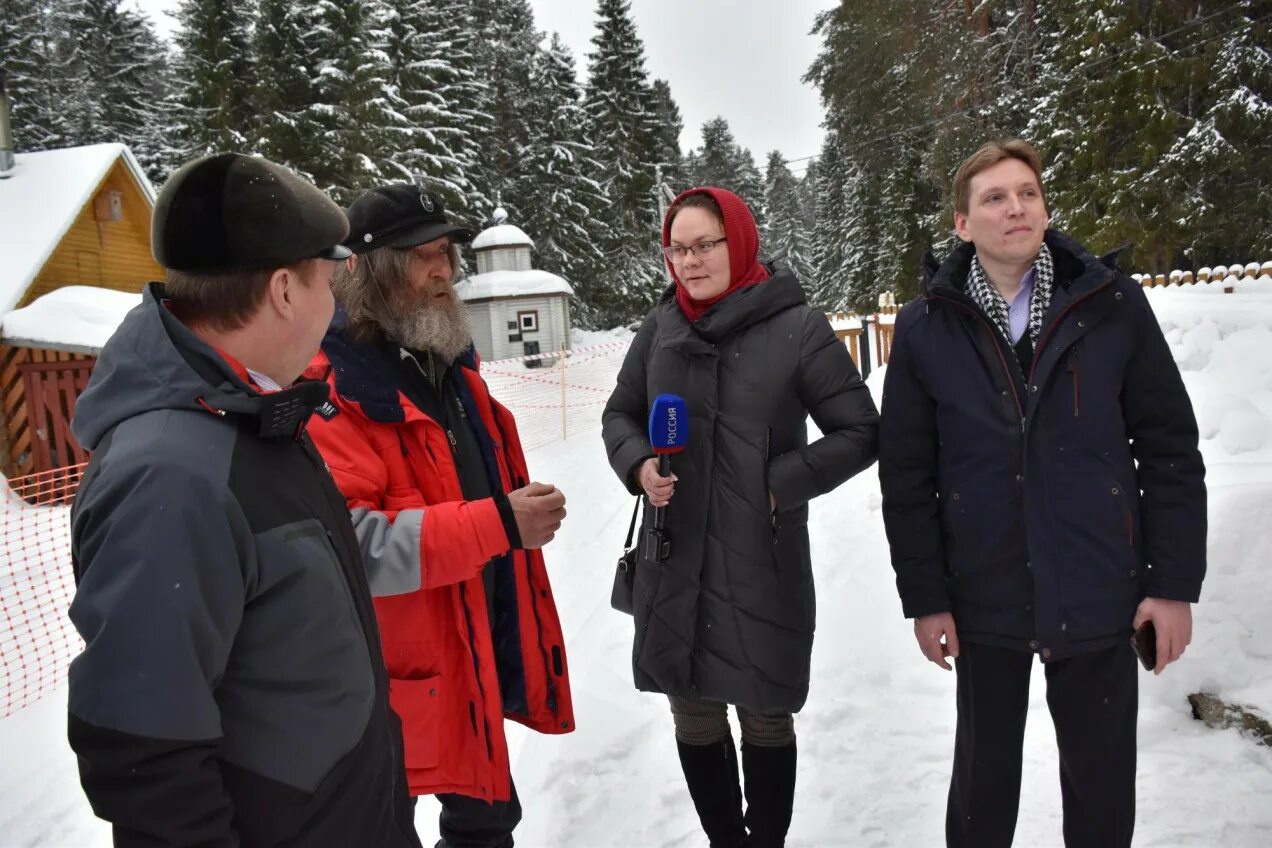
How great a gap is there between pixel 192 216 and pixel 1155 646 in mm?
2670

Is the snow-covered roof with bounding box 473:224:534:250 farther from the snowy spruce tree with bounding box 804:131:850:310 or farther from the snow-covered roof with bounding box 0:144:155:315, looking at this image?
the snowy spruce tree with bounding box 804:131:850:310

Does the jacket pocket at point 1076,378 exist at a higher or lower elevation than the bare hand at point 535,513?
higher

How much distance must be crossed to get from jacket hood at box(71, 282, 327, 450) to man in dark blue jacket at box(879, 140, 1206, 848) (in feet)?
6.23

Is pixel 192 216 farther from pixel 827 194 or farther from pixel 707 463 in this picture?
pixel 827 194

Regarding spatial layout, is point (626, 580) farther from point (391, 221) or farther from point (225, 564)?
point (225, 564)

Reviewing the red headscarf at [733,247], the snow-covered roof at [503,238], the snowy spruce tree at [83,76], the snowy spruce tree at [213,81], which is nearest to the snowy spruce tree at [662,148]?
the snow-covered roof at [503,238]

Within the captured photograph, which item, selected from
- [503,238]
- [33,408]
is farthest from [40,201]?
[503,238]

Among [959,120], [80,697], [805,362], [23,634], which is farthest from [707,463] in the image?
[959,120]

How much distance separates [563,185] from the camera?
33.7 meters

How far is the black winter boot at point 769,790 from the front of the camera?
106 inches

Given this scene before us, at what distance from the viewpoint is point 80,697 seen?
1.12 metres

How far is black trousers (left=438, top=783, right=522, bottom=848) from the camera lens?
97.7 inches

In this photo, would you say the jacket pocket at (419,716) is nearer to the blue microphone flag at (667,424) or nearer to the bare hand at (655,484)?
the bare hand at (655,484)

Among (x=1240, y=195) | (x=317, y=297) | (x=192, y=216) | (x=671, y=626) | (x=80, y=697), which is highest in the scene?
(x=1240, y=195)
